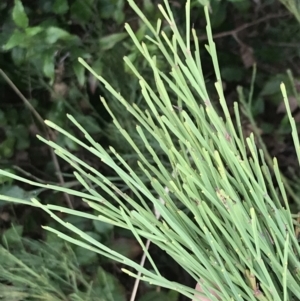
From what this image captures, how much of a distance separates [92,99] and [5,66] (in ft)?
0.55

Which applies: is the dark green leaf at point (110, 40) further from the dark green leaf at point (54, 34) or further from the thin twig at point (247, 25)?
the thin twig at point (247, 25)

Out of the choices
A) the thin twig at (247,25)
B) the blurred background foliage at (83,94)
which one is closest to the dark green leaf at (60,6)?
the blurred background foliage at (83,94)

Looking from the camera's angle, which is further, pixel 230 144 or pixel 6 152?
pixel 6 152

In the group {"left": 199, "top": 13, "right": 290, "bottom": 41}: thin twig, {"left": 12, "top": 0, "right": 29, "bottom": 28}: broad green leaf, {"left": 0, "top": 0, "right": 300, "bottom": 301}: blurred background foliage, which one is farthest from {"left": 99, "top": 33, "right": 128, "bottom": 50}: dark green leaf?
{"left": 199, "top": 13, "right": 290, "bottom": 41}: thin twig

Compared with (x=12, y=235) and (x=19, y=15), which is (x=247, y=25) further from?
(x=12, y=235)

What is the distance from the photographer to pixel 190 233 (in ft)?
1.29

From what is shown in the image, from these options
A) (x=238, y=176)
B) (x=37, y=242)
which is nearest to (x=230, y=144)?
(x=238, y=176)

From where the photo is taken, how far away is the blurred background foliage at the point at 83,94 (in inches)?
27.4

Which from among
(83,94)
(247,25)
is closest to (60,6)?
(83,94)

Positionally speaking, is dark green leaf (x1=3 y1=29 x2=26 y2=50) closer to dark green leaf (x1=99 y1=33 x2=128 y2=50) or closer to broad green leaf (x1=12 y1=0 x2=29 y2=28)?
broad green leaf (x1=12 y1=0 x2=29 y2=28)

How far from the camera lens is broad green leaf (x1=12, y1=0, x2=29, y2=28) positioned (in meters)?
0.65

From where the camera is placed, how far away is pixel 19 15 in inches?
25.7

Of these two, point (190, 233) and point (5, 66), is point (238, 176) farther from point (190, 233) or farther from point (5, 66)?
point (5, 66)

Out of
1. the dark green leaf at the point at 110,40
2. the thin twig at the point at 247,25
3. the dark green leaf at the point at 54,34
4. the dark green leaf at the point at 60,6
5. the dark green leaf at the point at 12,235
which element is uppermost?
the dark green leaf at the point at 60,6
